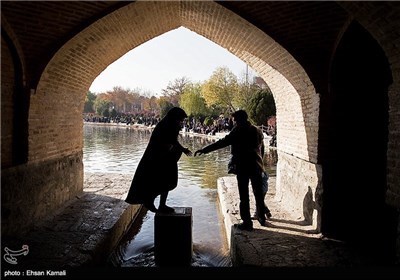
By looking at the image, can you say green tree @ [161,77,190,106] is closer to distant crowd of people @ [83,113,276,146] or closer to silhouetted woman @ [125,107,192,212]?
distant crowd of people @ [83,113,276,146]

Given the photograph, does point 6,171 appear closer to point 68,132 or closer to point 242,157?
point 68,132

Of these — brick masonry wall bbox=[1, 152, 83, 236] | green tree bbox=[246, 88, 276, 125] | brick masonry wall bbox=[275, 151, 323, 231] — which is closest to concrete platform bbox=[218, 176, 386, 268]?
brick masonry wall bbox=[275, 151, 323, 231]

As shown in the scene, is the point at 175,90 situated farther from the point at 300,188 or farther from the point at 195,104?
the point at 300,188

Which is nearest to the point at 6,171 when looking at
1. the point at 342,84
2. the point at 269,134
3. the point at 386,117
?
the point at 342,84

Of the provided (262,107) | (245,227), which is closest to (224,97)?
(262,107)

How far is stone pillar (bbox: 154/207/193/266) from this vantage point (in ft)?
14.7

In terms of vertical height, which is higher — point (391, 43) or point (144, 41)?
point (144, 41)

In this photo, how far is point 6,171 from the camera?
4652 mm

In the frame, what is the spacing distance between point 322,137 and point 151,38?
4.23m

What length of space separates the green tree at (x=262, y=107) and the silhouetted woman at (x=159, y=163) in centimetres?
1907

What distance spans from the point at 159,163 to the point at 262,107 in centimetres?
1918

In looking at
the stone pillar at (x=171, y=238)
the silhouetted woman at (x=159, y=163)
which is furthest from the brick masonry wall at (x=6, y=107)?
the stone pillar at (x=171, y=238)

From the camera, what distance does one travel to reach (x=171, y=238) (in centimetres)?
448

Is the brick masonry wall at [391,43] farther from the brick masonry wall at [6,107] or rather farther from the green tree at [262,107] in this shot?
the green tree at [262,107]
